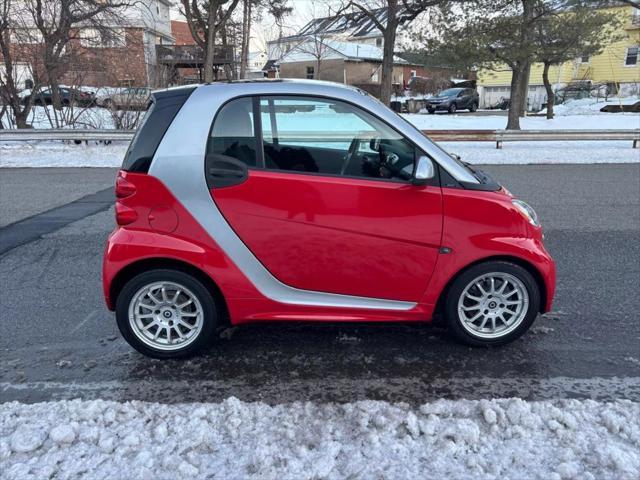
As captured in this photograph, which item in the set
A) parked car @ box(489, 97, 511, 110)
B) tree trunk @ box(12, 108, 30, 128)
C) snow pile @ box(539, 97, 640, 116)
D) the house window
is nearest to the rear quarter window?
the house window

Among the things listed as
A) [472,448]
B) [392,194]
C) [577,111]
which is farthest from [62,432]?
[577,111]

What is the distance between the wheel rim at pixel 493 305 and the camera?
10.9 feet

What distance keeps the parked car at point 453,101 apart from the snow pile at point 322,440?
32809 mm

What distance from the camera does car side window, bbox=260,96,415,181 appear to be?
3164 millimetres

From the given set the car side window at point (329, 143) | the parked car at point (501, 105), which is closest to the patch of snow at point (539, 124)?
the parked car at point (501, 105)

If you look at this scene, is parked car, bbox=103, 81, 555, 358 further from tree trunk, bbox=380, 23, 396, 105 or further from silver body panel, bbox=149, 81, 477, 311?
tree trunk, bbox=380, 23, 396, 105

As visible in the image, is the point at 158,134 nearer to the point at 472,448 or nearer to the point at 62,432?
the point at 62,432

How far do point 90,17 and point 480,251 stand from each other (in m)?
16.7

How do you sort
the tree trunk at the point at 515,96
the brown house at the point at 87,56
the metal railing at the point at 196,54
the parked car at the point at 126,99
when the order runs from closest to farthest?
1. the brown house at the point at 87,56
2. the parked car at the point at 126,99
3. the tree trunk at the point at 515,96
4. the metal railing at the point at 196,54

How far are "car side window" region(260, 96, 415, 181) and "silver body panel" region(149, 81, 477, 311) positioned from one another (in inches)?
2.5

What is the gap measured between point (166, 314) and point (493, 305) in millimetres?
2278

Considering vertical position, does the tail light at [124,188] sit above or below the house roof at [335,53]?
below

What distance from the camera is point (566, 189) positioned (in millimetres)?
8812

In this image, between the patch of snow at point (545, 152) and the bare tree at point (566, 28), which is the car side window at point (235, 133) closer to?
the patch of snow at point (545, 152)
